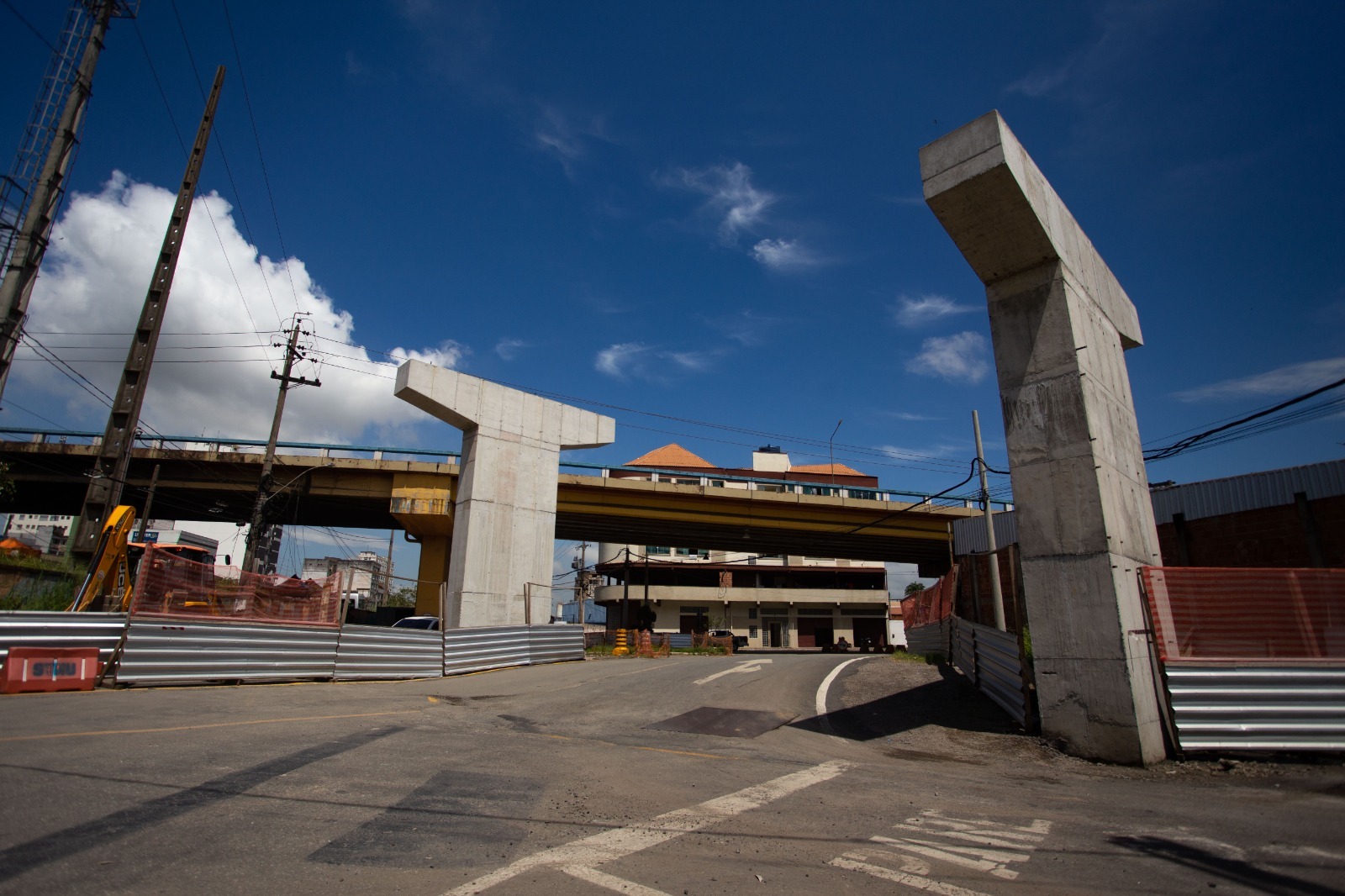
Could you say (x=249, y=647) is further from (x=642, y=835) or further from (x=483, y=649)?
(x=642, y=835)

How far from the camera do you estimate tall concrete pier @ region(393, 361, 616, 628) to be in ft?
71.5

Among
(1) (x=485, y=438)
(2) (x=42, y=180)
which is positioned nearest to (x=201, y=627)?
(1) (x=485, y=438)

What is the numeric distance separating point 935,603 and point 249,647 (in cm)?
1740

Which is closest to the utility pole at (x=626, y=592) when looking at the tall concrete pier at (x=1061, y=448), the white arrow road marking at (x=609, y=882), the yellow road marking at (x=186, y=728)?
the yellow road marking at (x=186, y=728)

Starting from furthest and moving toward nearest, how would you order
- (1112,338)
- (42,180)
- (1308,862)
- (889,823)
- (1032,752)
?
(42,180), (1112,338), (1032,752), (889,823), (1308,862)

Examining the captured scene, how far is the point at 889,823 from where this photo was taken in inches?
203

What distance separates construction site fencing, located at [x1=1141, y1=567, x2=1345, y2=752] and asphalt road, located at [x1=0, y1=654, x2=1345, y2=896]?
466mm

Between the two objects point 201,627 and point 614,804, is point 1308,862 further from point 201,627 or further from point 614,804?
point 201,627

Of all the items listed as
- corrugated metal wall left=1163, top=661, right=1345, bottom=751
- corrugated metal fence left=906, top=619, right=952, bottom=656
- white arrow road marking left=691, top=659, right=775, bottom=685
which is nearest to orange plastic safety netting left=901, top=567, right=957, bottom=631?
corrugated metal fence left=906, top=619, right=952, bottom=656

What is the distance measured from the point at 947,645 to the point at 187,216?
30626mm

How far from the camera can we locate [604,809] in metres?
5.36

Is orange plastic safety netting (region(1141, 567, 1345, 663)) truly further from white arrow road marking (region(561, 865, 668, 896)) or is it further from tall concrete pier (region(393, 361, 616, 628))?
tall concrete pier (region(393, 361, 616, 628))

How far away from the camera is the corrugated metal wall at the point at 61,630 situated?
36.1 feet

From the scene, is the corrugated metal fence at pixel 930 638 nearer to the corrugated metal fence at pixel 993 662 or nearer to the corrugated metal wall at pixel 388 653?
the corrugated metal fence at pixel 993 662
